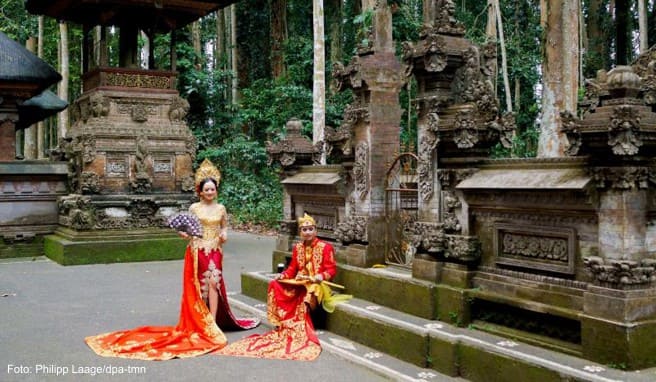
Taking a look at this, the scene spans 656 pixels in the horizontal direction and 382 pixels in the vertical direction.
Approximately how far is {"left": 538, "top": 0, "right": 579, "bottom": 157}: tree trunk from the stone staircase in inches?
184

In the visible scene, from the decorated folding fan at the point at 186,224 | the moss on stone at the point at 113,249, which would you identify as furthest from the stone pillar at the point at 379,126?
the moss on stone at the point at 113,249

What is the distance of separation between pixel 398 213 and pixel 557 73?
475 cm

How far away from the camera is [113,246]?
12922mm

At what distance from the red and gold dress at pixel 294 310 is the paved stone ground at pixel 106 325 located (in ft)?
0.71

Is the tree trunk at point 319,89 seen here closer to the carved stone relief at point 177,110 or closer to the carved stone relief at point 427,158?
the carved stone relief at point 177,110

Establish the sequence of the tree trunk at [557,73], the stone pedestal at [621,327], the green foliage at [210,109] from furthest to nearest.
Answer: the green foliage at [210,109] < the tree trunk at [557,73] < the stone pedestal at [621,327]

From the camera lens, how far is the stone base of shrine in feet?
41.5

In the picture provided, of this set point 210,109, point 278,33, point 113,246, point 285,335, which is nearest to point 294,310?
point 285,335

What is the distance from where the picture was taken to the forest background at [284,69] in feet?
65.5

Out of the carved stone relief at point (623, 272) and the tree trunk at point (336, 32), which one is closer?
the carved stone relief at point (623, 272)

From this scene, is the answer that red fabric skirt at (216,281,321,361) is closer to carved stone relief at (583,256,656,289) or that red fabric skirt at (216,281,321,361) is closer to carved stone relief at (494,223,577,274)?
carved stone relief at (494,223,577,274)

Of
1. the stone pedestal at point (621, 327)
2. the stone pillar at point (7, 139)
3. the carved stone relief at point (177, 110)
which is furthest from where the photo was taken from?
the stone pillar at point (7, 139)

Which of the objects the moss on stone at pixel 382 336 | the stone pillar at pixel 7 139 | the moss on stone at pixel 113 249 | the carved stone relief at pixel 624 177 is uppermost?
the stone pillar at pixel 7 139

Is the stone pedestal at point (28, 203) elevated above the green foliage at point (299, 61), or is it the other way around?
the green foliage at point (299, 61)
